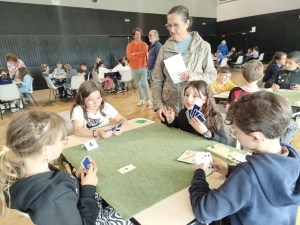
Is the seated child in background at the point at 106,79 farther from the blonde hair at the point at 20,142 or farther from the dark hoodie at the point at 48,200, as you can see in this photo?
the dark hoodie at the point at 48,200

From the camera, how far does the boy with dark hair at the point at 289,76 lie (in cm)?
310

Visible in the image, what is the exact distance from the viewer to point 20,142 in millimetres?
905

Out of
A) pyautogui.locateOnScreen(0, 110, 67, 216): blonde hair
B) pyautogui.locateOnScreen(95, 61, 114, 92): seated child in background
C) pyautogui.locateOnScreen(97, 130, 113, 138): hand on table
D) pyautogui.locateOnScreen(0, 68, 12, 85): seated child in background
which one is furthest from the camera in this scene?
pyautogui.locateOnScreen(95, 61, 114, 92): seated child in background

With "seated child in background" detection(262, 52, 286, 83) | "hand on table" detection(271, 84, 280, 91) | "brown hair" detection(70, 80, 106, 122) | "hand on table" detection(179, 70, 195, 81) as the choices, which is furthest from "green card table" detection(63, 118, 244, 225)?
"seated child in background" detection(262, 52, 286, 83)

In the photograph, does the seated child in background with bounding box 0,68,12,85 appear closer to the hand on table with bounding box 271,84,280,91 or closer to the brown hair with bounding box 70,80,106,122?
the brown hair with bounding box 70,80,106,122

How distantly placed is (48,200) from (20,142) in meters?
0.27

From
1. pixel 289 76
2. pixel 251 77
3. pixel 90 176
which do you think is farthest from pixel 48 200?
pixel 289 76

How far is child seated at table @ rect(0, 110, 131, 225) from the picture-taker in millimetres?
830

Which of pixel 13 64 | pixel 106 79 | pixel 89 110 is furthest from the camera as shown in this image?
pixel 106 79

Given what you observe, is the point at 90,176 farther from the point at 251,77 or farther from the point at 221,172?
the point at 251,77

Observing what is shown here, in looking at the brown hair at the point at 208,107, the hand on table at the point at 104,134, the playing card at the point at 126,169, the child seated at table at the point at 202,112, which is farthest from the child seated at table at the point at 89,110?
the brown hair at the point at 208,107

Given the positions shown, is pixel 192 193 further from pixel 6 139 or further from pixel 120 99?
pixel 120 99

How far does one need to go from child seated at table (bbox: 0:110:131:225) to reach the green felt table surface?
12 cm

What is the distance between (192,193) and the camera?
0.89 m
